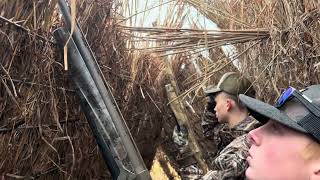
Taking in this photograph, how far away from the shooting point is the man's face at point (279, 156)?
1.30m

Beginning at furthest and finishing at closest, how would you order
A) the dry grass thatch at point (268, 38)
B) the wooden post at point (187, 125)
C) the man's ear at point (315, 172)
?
the wooden post at point (187, 125) → the dry grass thatch at point (268, 38) → the man's ear at point (315, 172)

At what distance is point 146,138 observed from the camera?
14.7 ft

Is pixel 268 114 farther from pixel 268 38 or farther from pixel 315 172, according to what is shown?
pixel 268 38

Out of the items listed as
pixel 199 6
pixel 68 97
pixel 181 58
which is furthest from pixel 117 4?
pixel 181 58

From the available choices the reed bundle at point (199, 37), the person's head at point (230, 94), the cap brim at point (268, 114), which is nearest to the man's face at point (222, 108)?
the person's head at point (230, 94)

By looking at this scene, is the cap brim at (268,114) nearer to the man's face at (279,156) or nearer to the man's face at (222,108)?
the man's face at (279,156)

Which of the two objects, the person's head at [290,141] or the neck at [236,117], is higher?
the person's head at [290,141]

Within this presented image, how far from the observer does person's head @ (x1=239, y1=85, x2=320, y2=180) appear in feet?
4.27

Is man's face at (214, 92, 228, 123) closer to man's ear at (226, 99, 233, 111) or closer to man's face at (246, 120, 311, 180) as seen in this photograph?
man's ear at (226, 99, 233, 111)

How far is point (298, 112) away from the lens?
54.1 inches

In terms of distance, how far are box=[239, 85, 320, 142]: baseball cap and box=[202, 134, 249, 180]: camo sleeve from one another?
1.31 m

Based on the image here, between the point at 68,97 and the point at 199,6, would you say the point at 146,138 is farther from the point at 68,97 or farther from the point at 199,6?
the point at 68,97

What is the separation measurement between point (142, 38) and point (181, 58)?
1.87 metres

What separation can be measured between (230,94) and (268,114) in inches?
90.3
